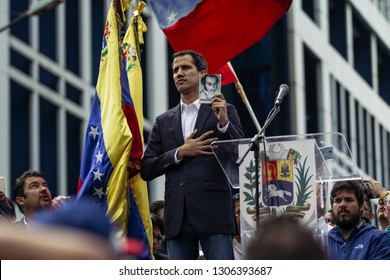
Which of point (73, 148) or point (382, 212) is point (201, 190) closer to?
point (382, 212)

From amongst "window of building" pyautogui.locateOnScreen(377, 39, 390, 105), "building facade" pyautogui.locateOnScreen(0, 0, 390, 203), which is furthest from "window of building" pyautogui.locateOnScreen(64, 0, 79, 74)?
"window of building" pyautogui.locateOnScreen(377, 39, 390, 105)

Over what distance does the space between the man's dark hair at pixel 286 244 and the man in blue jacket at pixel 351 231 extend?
5.35 meters

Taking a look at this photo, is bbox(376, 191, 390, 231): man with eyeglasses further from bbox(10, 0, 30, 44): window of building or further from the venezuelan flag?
bbox(10, 0, 30, 44): window of building

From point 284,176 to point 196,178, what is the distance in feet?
2.20

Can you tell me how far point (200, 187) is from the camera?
29.7 feet

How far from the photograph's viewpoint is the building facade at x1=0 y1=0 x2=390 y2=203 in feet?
80.0

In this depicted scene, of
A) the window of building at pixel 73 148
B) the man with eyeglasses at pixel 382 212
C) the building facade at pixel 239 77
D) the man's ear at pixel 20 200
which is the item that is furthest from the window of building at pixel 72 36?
the man's ear at pixel 20 200

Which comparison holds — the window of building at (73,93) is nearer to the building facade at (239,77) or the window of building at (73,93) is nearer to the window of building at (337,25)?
the building facade at (239,77)

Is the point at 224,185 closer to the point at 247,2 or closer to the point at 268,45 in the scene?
the point at 247,2

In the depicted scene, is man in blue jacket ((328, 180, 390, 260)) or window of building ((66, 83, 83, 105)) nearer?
man in blue jacket ((328, 180, 390, 260))

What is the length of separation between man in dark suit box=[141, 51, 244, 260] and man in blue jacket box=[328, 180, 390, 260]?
87cm

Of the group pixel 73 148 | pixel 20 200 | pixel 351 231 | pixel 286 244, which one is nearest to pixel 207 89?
pixel 351 231
